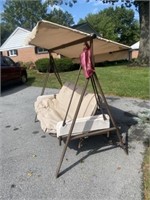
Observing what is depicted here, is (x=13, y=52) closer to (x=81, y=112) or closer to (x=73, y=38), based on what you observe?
(x=81, y=112)

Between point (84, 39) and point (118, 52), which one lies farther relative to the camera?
point (118, 52)

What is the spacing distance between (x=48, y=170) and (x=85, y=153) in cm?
80

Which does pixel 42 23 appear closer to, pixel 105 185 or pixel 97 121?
pixel 97 121

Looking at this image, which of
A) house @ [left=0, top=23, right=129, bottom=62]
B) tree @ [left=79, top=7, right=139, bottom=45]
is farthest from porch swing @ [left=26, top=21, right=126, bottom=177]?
tree @ [left=79, top=7, right=139, bottom=45]

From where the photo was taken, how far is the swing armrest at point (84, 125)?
402cm

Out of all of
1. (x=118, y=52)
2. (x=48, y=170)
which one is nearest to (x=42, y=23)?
(x=118, y=52)

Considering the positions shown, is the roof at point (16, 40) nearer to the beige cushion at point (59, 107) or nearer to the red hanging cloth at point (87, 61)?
the beige cushion at point (59, 107)

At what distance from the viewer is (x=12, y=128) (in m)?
5.85

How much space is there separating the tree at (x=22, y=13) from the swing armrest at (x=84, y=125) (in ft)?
221

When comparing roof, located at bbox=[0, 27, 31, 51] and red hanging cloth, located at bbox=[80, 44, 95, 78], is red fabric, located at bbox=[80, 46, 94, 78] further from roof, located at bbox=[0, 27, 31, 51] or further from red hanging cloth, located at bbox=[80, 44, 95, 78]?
roof, located at bbox=[0, 27, 31, 51]

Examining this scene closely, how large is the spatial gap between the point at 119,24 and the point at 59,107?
53.2m

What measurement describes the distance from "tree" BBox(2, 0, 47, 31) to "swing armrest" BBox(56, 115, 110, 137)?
6731cm

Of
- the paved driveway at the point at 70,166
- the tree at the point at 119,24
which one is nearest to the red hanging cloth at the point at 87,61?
the paved driveway at the point at 70,166

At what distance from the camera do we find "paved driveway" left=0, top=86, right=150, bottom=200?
3.26 meters
